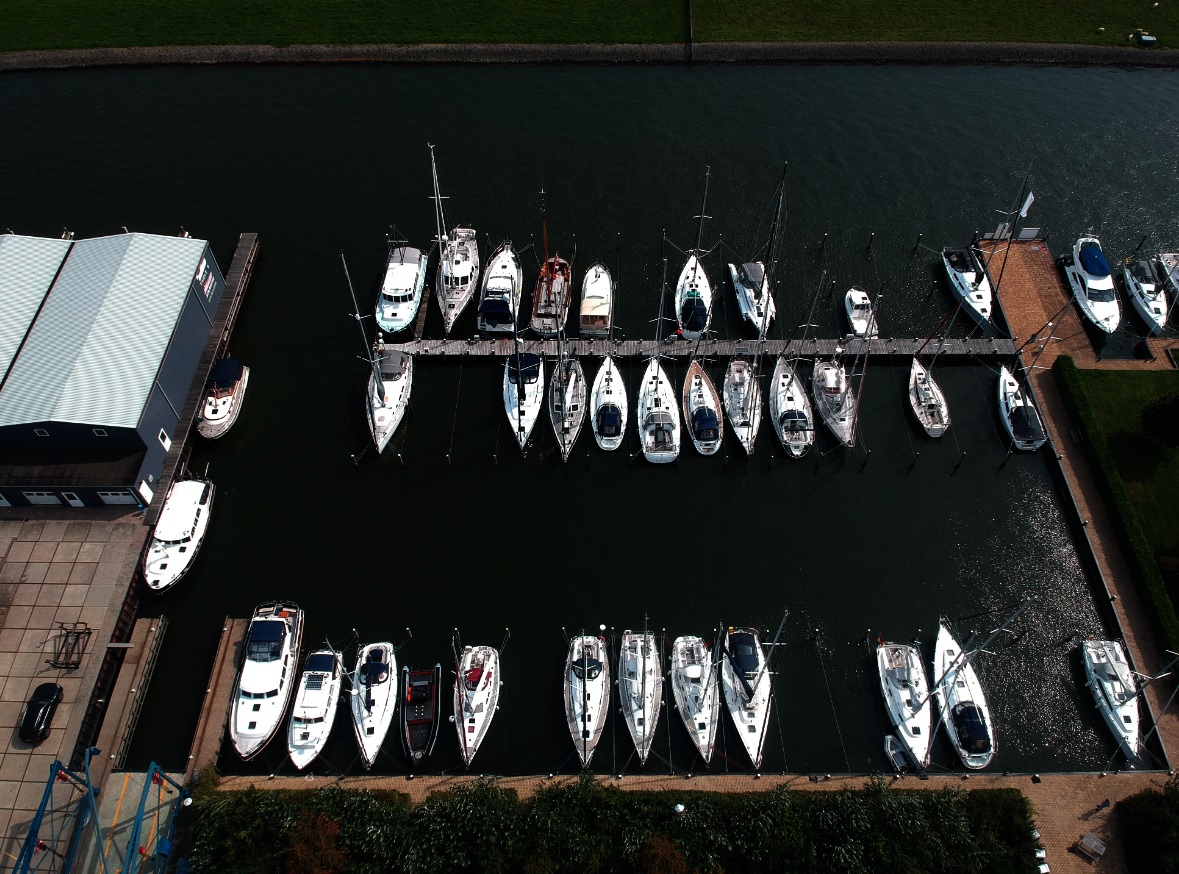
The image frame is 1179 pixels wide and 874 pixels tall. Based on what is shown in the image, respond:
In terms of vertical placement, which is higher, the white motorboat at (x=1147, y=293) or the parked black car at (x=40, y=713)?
the white motorboat at (x=1147, y=293)

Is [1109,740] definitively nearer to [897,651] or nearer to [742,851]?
[897,651]

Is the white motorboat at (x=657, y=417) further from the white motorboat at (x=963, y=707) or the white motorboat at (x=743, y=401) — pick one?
the white motorboat at (x=963, y=707)

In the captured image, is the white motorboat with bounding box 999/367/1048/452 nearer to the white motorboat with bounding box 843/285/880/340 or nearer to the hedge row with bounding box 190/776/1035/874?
the white motorboat with bounding box 843/285/880/340

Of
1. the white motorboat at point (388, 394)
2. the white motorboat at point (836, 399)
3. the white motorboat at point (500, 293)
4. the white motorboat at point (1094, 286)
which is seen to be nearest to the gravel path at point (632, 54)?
the white motorboat at point (500, 293)

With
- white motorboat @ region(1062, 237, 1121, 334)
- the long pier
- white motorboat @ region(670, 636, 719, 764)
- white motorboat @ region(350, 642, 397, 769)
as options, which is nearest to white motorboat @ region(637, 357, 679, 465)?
the long pier

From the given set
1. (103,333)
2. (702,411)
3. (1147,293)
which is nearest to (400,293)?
(103,333)

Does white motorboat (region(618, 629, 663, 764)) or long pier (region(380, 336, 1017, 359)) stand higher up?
long pier (region(380, 336, 1017, 359))
